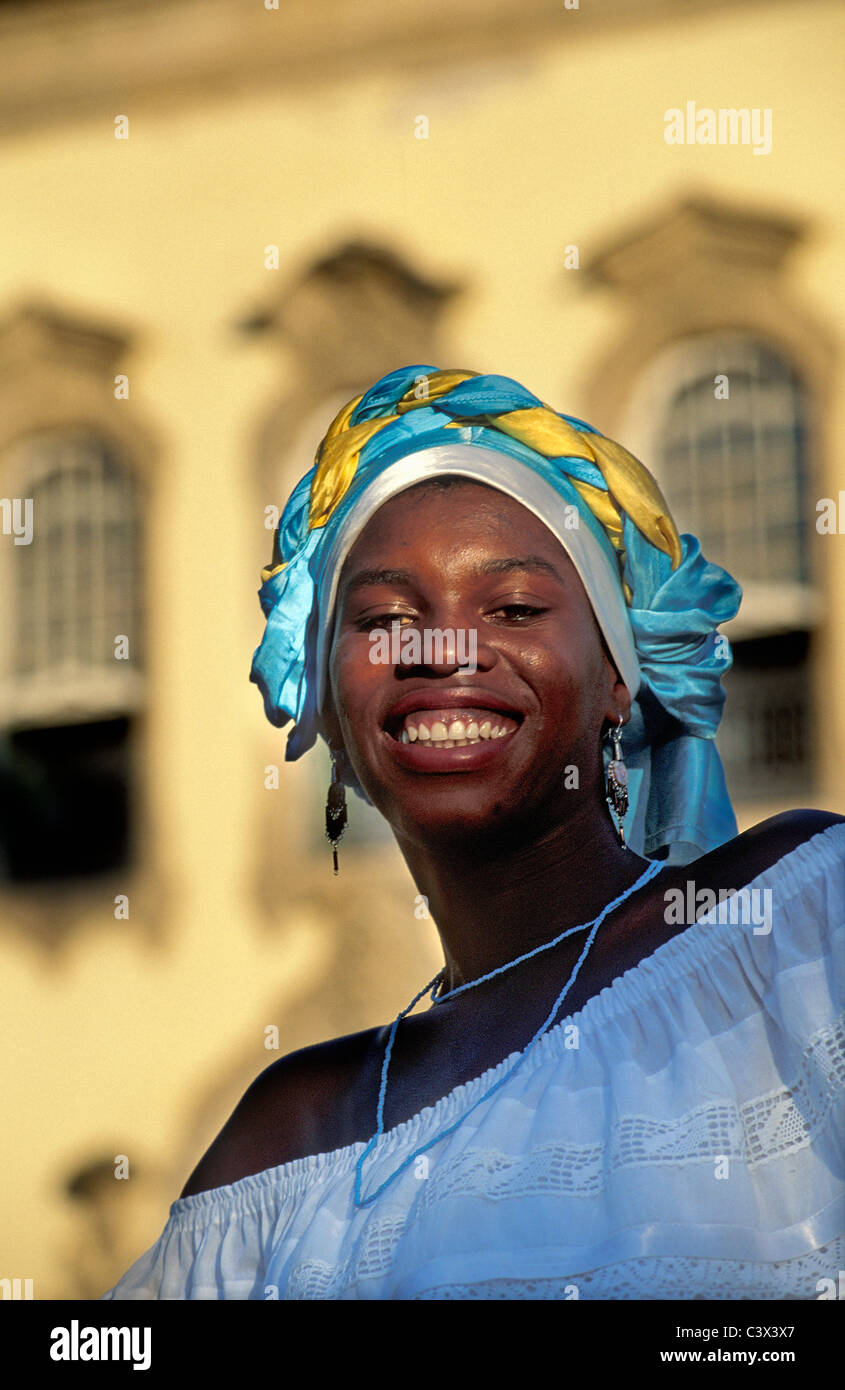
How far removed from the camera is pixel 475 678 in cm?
239

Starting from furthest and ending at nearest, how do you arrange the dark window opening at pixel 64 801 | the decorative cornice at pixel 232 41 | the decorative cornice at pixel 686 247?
the dark window opening at pixel 64 801 → the decorative cornice at pixel 232 41 → the decorative cornice at pixel 686 247

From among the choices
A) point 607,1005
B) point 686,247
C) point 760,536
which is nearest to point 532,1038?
point 607,1005

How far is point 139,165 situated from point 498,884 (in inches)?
159

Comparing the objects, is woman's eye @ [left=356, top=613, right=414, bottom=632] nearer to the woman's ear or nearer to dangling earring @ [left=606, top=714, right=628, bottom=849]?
the woman's ear

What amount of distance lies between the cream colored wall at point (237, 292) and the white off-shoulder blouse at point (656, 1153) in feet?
9.57

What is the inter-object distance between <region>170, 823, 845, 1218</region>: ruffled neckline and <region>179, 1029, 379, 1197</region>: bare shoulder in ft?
0.11

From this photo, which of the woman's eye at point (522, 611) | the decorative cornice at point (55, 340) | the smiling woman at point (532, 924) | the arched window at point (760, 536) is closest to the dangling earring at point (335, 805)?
the smiling woman at point (532, 924)

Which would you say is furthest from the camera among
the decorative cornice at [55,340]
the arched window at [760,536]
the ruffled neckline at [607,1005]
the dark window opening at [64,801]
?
the decorative cornice at [55,340]

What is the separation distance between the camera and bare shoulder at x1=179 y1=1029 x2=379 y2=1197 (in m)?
2.58

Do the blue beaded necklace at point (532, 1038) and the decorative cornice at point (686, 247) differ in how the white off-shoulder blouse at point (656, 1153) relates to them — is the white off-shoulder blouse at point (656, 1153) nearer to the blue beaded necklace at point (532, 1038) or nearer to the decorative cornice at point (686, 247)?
the blue beaded necklace at point (532, 1038)

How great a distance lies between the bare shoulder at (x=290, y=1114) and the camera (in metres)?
2.58

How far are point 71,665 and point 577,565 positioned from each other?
369cm

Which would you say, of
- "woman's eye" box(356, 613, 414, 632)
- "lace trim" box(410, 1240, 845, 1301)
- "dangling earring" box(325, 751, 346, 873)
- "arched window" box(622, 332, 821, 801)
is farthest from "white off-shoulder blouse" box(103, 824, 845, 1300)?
"arched window" box(622, 332, 821, 801)

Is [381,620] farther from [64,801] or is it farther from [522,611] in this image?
[64,801]
